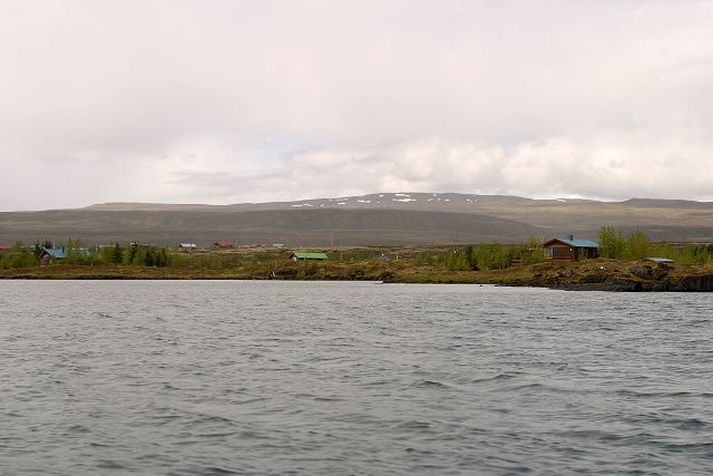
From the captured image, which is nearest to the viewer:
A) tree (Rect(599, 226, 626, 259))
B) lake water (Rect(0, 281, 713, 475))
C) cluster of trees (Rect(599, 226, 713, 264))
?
lake water (Rect(0, 281, 713, 475))

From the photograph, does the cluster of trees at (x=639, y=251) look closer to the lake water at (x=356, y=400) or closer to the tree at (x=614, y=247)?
the tree at (x=614, y=247)

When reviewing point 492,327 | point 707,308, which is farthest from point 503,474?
point 707,308

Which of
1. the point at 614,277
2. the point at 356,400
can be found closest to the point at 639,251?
the point at 614,277

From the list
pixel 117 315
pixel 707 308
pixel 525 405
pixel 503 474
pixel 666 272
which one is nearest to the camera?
pixel 503 474

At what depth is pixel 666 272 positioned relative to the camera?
142 meters

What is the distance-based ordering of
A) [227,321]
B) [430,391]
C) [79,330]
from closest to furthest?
[430,391], [79,330], [227,321]

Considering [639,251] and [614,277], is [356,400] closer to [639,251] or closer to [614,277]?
[614,277]

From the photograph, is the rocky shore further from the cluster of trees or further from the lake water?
the lake water

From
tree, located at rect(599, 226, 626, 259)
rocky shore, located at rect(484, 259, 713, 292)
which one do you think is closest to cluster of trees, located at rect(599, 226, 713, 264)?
tree, located at rect(599, 226, 626, 259)

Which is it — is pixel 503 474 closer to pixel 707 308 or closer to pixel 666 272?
pixel 707 308

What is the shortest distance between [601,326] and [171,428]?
152ft

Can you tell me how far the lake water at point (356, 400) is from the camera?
22.2 meters

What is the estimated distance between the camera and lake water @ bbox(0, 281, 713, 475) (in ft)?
72.8

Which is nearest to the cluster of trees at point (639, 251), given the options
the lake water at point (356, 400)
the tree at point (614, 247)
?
the tree at point (614, 247)
